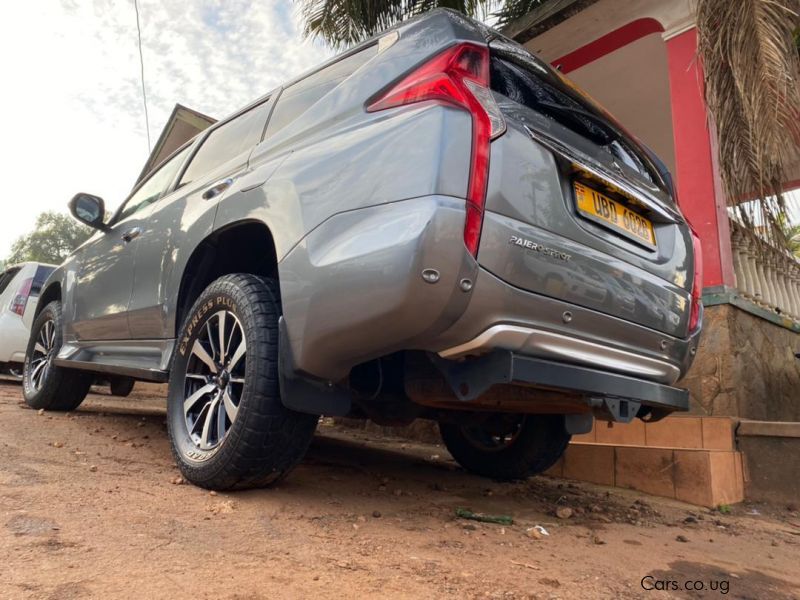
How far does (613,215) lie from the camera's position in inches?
82.7

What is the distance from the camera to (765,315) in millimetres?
4641

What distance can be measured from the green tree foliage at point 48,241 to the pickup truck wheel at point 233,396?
5224 centimetres

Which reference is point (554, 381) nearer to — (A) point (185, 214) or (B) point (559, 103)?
(B) point (559, 103)

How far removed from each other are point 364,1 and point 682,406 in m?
6.13

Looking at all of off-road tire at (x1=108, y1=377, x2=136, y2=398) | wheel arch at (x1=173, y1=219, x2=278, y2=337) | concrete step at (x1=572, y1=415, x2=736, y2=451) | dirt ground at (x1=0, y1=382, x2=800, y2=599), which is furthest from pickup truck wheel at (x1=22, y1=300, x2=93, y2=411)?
concrete step at (x1=572, y1=415, x2=736, y2=451)

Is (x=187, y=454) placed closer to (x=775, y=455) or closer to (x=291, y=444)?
(x=291, y=444)

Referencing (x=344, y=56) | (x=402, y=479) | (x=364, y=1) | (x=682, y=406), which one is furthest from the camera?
(x=364, y=1)

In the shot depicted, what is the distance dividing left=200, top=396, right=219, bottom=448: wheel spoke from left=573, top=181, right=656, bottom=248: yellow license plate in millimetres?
1562

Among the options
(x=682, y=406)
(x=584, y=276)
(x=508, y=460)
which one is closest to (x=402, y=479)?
(x=508, y=460)

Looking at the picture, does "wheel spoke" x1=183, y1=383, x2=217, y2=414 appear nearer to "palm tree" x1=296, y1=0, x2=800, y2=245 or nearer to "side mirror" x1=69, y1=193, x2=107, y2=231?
"side mirror" x1=69, y1=193, x2=107, y2=231

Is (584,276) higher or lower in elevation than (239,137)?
lower

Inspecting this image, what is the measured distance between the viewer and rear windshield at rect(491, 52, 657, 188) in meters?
2.03

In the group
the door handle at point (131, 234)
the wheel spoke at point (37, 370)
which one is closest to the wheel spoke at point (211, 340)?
the door handle at point (131, 234)

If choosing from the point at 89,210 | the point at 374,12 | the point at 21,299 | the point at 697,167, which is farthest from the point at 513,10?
the point at 21,299
